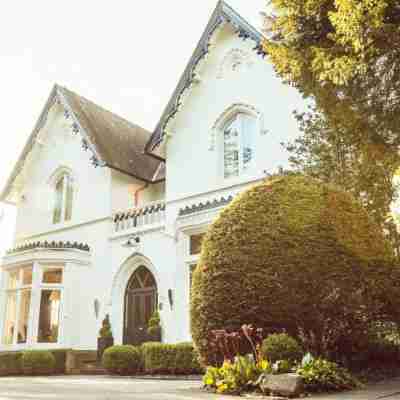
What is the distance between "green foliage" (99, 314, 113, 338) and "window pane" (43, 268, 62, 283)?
2197 millimetres

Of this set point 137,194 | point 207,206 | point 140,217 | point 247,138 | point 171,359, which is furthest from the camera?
point 137,194

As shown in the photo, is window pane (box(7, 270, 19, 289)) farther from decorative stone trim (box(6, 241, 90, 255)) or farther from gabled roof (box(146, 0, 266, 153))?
gabled roof (box(146, 0, 266, 153))

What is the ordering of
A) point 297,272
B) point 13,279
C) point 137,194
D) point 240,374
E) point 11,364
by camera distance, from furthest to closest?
point 137,194 < point 13,279 < point 11,364 < point 297,272 < point 240,374

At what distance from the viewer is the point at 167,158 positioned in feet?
62.3

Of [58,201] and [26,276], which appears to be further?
[58,201]

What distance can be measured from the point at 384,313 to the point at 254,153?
349 inches

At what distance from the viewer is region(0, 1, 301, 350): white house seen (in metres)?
16.7

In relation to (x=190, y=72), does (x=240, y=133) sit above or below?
below

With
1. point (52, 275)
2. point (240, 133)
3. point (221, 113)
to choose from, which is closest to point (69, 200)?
point (52, 275)

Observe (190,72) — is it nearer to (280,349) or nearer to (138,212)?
(138,212)

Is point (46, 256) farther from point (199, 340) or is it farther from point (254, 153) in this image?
point (199, 340)

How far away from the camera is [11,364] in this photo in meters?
17.3

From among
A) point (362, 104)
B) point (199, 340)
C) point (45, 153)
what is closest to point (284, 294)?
point (199, 340)

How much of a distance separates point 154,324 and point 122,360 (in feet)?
6.54
